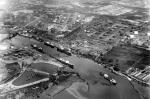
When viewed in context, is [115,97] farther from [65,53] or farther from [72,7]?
[72,7]

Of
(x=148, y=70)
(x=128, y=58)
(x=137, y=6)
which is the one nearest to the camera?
(x=148, y=70)

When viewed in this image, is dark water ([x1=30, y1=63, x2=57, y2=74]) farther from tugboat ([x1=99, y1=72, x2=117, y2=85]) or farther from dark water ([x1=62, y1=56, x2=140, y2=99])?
tugboat ([x1=99, y1=72, x2=117, y2=85])

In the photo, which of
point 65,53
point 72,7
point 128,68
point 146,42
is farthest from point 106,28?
point 72,7

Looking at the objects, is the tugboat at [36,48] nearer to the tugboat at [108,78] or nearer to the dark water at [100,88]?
the dark water at [100,88]

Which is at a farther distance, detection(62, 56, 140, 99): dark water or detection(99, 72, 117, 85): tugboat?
detection(99, 72, 117, 85): tugboat

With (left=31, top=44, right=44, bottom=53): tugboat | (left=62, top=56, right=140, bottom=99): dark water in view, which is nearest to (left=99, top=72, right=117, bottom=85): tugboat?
(left=62, top=56, right=140, bottom=99): dark water

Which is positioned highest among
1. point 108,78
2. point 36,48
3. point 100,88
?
point 36,48

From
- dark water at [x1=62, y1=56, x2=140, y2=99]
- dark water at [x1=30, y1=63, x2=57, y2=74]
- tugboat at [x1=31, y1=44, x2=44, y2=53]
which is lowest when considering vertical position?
dark water at [x1=62, y1=56, x2=140, y2=99]

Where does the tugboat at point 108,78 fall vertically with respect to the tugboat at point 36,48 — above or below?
below

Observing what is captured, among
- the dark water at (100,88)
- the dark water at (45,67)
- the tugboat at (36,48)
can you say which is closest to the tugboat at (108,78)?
the dark water at (100,88)

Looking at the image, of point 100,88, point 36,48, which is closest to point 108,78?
point 100,88

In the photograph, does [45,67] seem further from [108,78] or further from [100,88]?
[108,78]
